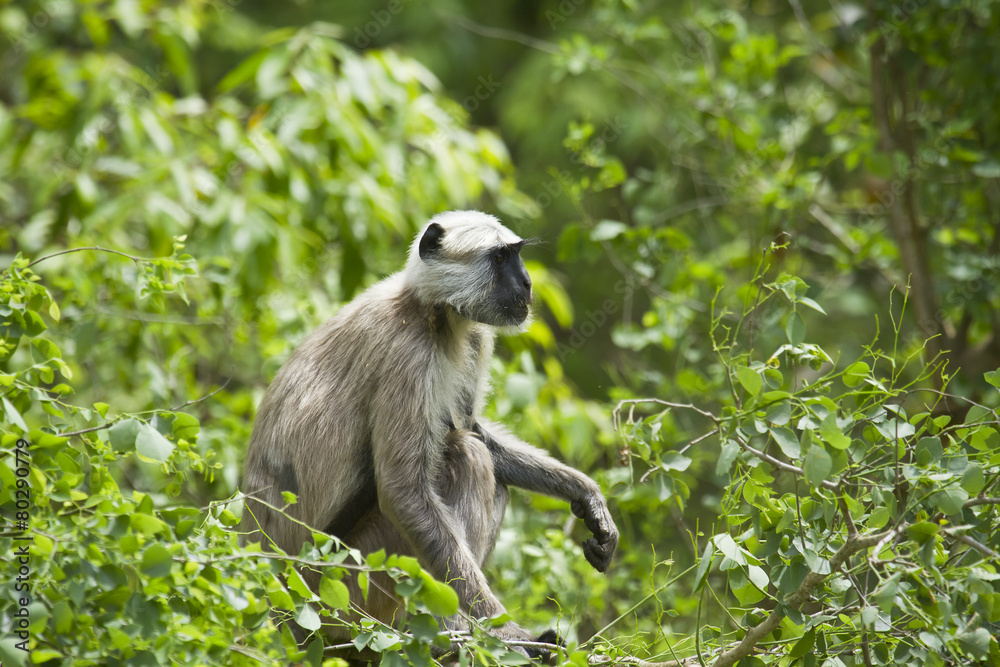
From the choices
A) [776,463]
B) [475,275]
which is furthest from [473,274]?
[776,463]

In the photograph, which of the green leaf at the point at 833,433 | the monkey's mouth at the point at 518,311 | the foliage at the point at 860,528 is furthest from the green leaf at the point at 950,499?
the monkey's mouth at the point at 518,311

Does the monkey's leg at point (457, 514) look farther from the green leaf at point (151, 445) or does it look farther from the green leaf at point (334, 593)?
the green leaf at point (151, 445)

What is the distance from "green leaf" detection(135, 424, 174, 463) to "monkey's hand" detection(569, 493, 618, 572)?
2.37 m

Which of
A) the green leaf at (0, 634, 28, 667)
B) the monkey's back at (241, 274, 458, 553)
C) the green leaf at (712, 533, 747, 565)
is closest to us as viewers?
the green leaf at (0, 634, 28, 667)

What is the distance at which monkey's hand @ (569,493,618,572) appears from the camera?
170 inches

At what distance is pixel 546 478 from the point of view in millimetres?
4746

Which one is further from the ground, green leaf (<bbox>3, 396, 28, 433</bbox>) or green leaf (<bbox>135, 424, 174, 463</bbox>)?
green leaf (<bbox>3, 396, 28, 433</bbox>)

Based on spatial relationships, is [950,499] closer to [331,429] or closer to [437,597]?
[437,597]

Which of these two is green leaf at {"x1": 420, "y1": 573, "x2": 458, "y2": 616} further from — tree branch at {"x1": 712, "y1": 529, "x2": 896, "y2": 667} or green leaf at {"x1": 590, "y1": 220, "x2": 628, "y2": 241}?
green leaf at {"x1": 590, "y1": 220, "x2": 628, "y2": 241}

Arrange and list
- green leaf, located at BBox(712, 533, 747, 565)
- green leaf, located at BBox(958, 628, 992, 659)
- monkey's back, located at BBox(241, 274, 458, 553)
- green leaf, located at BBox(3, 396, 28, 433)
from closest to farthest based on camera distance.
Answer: green leaf, located at BBox(3, 396, 28, 433)
green leaf, located at BBox(958, 628, 992, 659)
green leaf, located at BBox(712, 533, 747, 565)
monkey's back, located at BBox(241, 274, 458, 553)

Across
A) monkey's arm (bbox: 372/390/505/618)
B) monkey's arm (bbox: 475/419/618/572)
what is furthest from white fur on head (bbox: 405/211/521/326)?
monkey's arm (bbox: 475/419/618/572)

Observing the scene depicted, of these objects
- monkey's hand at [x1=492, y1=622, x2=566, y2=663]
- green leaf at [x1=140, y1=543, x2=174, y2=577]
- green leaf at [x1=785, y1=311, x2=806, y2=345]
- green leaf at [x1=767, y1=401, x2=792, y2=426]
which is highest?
green leaf at [x1=785, y1=311, x2=806, y2=345]

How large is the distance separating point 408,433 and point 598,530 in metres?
1.16

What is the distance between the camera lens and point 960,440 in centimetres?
283
